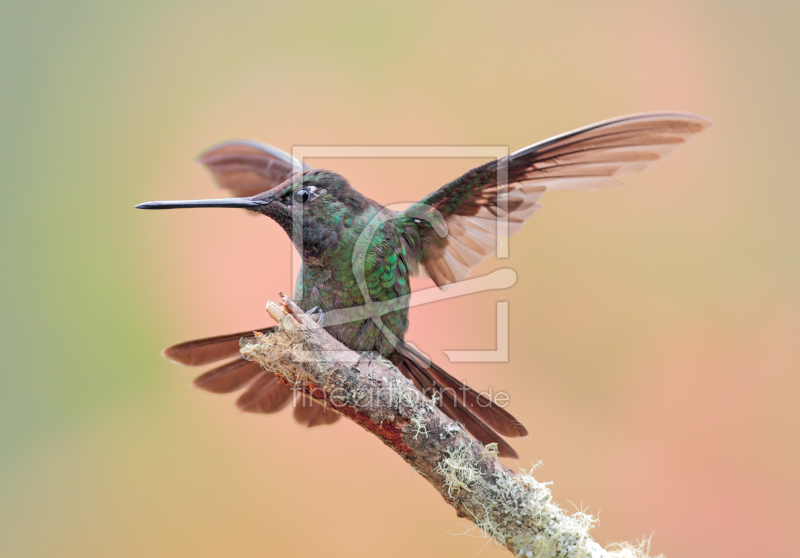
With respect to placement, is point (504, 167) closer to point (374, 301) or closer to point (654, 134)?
point (654, 134)

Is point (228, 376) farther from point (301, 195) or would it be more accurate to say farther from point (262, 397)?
point (301, 195)

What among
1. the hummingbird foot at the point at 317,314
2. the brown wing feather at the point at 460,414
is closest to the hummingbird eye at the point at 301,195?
the hummingbird foot at the point at 317,314

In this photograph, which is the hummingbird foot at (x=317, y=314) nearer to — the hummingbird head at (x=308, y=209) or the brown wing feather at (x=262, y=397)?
the hummingbird head at (x=308, y=209)

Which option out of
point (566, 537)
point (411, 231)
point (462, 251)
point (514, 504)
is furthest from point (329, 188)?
point (566, 537)

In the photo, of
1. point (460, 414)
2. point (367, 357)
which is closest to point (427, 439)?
point (367, 357)

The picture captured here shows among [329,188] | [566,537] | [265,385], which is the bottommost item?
[566,537]

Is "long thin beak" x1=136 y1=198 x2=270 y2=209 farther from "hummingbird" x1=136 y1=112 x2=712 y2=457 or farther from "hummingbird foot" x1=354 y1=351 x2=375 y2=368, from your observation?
"hummingbird foot" x1=354 y1=351 x2=375 y2=368
